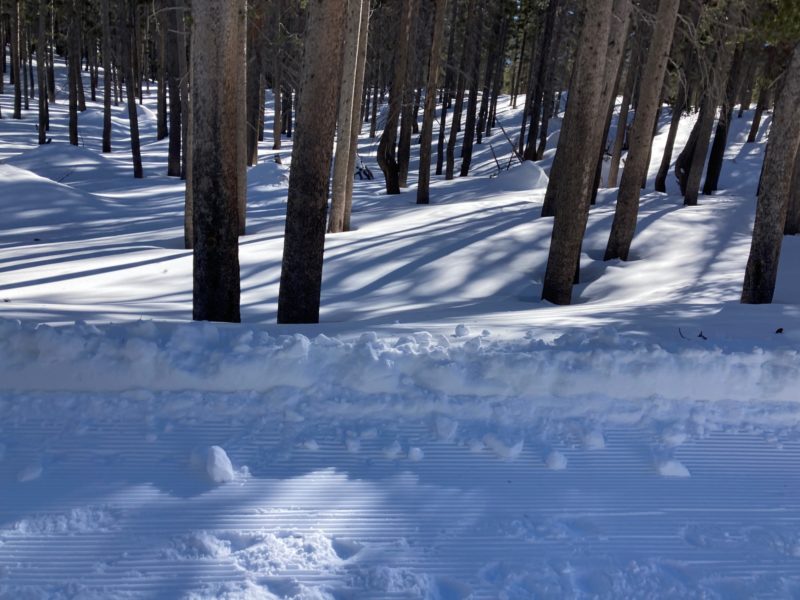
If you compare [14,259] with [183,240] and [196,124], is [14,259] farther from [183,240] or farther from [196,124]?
[196,124]

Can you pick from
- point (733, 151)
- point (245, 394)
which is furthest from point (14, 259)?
point (733, 151)

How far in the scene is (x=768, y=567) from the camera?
3.54 m

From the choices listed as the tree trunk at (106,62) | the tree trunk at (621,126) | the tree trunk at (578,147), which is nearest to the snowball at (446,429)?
the tree trunk at (578,147)

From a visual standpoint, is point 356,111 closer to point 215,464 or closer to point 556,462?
point 556,462

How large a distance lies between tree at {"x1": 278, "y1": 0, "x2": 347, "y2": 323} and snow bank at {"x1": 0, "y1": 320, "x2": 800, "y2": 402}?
173cm

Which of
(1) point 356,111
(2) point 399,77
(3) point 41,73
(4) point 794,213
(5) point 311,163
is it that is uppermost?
(2) point 399,77

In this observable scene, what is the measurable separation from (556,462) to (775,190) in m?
6.03

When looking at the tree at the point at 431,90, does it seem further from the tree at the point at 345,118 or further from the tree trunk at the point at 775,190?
the tree trunk at the point at 775,190

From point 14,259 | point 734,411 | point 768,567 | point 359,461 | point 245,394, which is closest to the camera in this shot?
point 768,567

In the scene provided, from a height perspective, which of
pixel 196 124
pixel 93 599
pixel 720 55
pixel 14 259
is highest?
A: pixel 720 55

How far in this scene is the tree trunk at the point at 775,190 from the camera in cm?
834

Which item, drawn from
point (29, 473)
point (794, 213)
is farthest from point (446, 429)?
Result: point (794, 213)

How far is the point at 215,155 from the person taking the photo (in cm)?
657

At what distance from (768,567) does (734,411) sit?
1.80 meters
